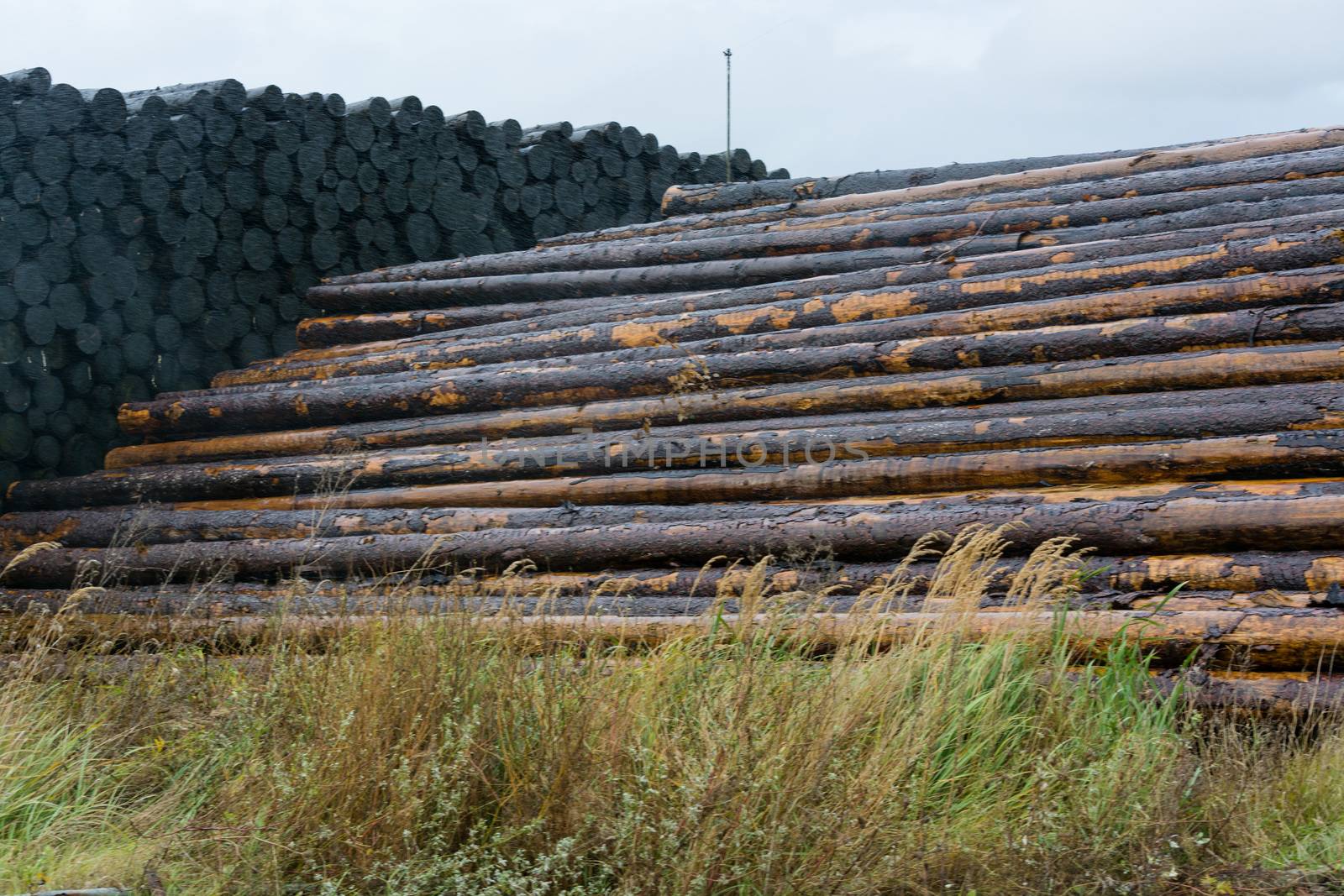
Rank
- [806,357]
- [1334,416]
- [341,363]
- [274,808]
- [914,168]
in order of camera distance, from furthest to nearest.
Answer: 1. [914,168]
2. [341,363]
3. [806,357]
4. [1334,416]
5. [274,808]

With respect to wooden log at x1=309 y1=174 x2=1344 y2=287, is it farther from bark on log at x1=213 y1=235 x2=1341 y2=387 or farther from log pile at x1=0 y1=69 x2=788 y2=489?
bark on log at x1=213 y1=235 x2=1341 y2=387

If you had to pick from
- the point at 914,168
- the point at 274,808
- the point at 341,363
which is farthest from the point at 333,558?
the point at 914,168

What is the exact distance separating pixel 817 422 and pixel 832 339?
0.79m

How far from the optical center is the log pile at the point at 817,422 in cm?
491

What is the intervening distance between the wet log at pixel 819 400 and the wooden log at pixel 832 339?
0.55ft

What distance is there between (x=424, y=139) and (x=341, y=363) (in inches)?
96.6

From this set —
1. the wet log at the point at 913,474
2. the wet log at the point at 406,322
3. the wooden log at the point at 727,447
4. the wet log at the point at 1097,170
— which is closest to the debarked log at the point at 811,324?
the wet log at the point at 406,322

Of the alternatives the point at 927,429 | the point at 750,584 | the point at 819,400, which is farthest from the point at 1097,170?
A: the point at 750,584

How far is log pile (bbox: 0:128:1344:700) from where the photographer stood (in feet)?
16.1

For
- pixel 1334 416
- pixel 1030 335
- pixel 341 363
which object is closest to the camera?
pixel 1334 416

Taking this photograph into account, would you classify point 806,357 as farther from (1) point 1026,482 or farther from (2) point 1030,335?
(1) point 1026,482

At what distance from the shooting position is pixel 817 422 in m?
6.49

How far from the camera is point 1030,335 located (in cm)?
639

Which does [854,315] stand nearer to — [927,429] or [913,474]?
[927,429]
